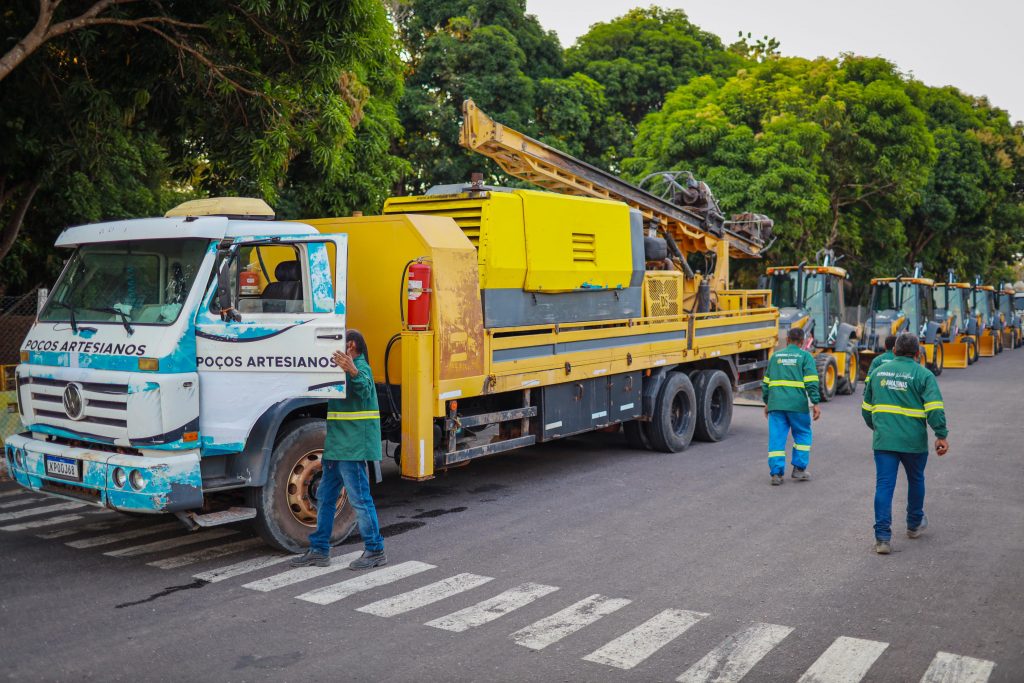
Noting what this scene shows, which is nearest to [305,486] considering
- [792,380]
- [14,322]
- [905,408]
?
[905,408]

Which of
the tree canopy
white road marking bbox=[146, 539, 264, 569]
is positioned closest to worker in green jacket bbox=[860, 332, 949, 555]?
white road marking bbox=[146, 539, 264, 569]

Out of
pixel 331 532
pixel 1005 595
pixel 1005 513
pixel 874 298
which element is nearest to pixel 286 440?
pixel 331 532

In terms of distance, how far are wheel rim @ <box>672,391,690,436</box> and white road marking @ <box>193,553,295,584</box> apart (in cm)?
653

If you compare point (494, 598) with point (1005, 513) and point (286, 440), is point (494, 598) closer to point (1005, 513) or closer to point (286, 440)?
point (286, 440)

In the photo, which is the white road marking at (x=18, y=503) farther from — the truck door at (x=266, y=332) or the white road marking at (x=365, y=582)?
the white road marking at (x=365, y=582)

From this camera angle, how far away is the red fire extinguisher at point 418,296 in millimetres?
7879

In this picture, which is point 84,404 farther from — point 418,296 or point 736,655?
point 736,655

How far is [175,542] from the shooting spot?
7.61 meters

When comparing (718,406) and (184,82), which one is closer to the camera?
(184,82)

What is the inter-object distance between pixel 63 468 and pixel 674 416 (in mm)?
7891

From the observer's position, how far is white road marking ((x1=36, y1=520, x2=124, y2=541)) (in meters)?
7.81

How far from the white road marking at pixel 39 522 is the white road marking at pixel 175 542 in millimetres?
1231

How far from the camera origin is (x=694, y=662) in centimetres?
526

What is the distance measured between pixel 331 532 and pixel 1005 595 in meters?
4.76
